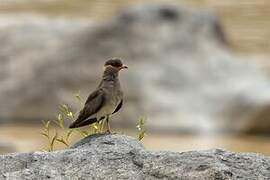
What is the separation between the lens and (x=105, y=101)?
17.8ft

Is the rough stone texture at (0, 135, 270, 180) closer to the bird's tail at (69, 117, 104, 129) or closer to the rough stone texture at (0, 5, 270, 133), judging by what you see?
the bird's tail at (69, 117, 104, 129)

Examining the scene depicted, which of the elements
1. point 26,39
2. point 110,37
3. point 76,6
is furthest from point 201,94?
point 76,6

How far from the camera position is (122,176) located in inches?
170

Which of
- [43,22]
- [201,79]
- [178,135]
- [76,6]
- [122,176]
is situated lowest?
[122,176]

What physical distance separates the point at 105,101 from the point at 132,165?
1.10 metres

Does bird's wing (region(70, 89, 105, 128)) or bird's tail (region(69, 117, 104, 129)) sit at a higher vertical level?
bird's wing (region(70, 89, 105, 128))

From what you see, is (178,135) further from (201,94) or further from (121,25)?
(121,25)

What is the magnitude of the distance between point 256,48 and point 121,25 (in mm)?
3294

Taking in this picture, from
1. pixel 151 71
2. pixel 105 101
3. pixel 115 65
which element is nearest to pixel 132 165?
pixel 105 101

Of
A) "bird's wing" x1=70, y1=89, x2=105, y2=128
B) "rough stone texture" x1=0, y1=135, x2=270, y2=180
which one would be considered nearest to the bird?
"bird's wing" x1=70, y1=89, x2=105, y2=128

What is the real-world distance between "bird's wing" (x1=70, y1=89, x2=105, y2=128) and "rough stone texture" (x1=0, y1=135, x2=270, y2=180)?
0.78 meters

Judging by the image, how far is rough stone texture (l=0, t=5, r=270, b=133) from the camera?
574 inches

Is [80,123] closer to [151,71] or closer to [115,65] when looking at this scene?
[115,65]

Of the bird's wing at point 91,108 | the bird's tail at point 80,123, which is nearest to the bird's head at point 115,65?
the bird's wing at point 91,108
